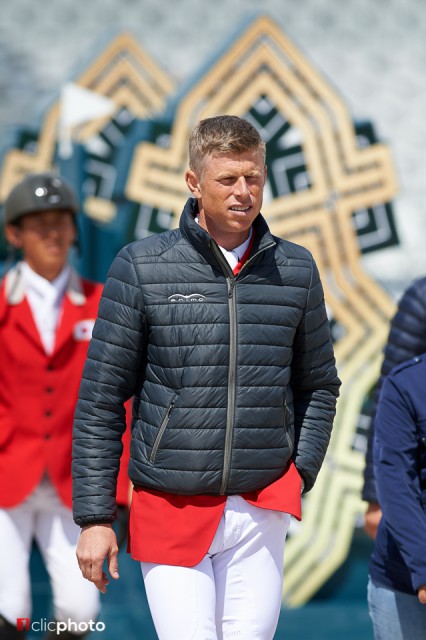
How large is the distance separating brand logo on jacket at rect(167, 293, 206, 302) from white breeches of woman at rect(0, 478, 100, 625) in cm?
150

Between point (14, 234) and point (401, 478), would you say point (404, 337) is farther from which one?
point (14, 234)

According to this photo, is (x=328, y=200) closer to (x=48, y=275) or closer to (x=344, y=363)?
(x=344, y=363)

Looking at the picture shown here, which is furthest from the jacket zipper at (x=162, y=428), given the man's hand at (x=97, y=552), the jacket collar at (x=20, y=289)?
the jacket collar at (x=20, y=289)

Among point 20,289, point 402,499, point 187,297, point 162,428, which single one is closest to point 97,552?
point 162,428

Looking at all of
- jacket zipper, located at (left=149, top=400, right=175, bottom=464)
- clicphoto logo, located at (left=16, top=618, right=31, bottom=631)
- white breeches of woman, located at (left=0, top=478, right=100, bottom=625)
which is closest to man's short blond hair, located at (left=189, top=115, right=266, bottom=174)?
jacket zipper, located at (left=149, top=400, right=175, bottom=464)

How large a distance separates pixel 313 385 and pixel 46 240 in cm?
148

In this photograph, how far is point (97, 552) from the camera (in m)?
2.55

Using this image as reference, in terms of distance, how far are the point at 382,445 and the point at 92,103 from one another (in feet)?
8.97

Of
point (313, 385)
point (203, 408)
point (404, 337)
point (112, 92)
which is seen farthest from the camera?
point (112, 92)

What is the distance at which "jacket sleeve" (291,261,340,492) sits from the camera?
2730 millimetres

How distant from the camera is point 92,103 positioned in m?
4.95

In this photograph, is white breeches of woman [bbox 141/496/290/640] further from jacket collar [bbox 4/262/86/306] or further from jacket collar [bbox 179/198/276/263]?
jacket collar [bbox 4/262/86/306]

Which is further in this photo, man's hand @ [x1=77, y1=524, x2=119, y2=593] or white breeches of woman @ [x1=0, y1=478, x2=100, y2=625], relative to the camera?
white breeches of woman @ [x1=0, y1=478, x2=100, y2=625]

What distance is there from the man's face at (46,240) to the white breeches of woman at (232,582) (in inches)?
62.1
